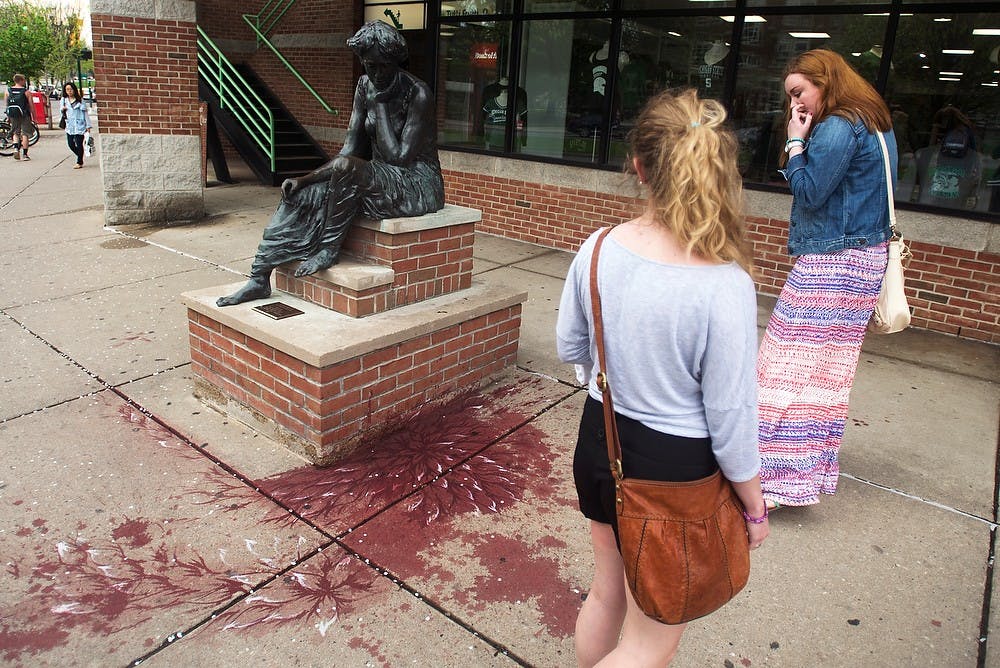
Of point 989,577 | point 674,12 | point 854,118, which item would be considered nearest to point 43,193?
point 674,12

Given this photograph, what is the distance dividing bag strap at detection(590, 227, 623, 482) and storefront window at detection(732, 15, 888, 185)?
5.47 metres

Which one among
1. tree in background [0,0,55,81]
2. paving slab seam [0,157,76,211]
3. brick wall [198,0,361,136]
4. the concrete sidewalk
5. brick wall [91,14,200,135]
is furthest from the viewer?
tree in background [0,0,55,81]

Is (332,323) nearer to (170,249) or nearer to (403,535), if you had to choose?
(403,535)

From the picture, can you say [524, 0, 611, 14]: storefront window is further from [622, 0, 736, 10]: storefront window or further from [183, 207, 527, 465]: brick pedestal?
[183, 207, 527, 465]: brick pedestal

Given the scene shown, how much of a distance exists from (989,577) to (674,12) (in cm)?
599

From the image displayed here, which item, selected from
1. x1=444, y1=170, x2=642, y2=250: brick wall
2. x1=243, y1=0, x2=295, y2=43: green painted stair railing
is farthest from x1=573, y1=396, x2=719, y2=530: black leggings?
x1=243, y1=0, x2=295, y2=43: green painted stair railing

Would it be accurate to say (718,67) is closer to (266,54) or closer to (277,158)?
(277,158)

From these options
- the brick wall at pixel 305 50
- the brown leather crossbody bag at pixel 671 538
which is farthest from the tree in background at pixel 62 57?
the brown leather crossbody bag at pixel 671 538

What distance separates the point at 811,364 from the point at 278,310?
2.64 meters

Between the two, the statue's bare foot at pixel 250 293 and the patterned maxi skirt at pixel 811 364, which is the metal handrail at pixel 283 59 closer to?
the statue's bare foot at pixel 250 293

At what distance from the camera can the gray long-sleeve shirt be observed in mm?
1495

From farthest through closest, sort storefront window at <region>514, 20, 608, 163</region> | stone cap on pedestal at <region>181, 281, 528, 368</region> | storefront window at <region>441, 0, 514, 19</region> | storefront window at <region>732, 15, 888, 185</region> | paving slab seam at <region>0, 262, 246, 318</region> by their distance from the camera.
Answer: storefront window at <region>441, 0, 514, 19</region> < storefront window at <region>514, 20, 608, 163</region> < storefront window at <region>732, 15, 888, 185</region> < paving slab seam at <region>0, 262, 246, 318</region> < stone cap on pedestal at <region>181, 281, 528, 368</region>

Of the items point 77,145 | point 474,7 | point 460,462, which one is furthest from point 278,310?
point 77,145

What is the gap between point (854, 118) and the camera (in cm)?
279
